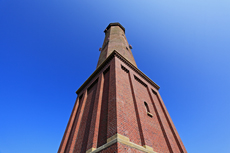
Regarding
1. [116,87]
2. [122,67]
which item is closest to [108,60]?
[122,67]

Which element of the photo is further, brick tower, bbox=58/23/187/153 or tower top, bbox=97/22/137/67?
tower top, bbox=97/22/137/67

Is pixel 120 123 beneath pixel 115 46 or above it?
beneath

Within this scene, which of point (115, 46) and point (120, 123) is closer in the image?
point (120, 123)

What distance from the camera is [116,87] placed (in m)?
7.57

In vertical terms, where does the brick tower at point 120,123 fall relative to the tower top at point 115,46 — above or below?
below

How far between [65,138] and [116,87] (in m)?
6.48

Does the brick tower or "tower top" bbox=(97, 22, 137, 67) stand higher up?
"tower top" bbox=(97, 22, 137, 67)

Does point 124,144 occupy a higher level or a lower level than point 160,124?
lower

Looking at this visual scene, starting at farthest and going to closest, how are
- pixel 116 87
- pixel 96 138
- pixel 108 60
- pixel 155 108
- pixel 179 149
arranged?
pixel 108 60 → pixel 155 108 → pixel 179 149 → pixel 116 87 → pixel 96 138

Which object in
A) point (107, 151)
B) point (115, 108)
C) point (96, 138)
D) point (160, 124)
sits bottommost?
point (107, 151)

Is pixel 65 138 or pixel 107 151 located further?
pixel 65 138

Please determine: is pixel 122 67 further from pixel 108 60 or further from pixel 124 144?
pixel 124 144

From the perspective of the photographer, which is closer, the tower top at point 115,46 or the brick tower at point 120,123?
the brick tower at point 120,123

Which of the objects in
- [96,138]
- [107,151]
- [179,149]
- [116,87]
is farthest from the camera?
[179,149]
